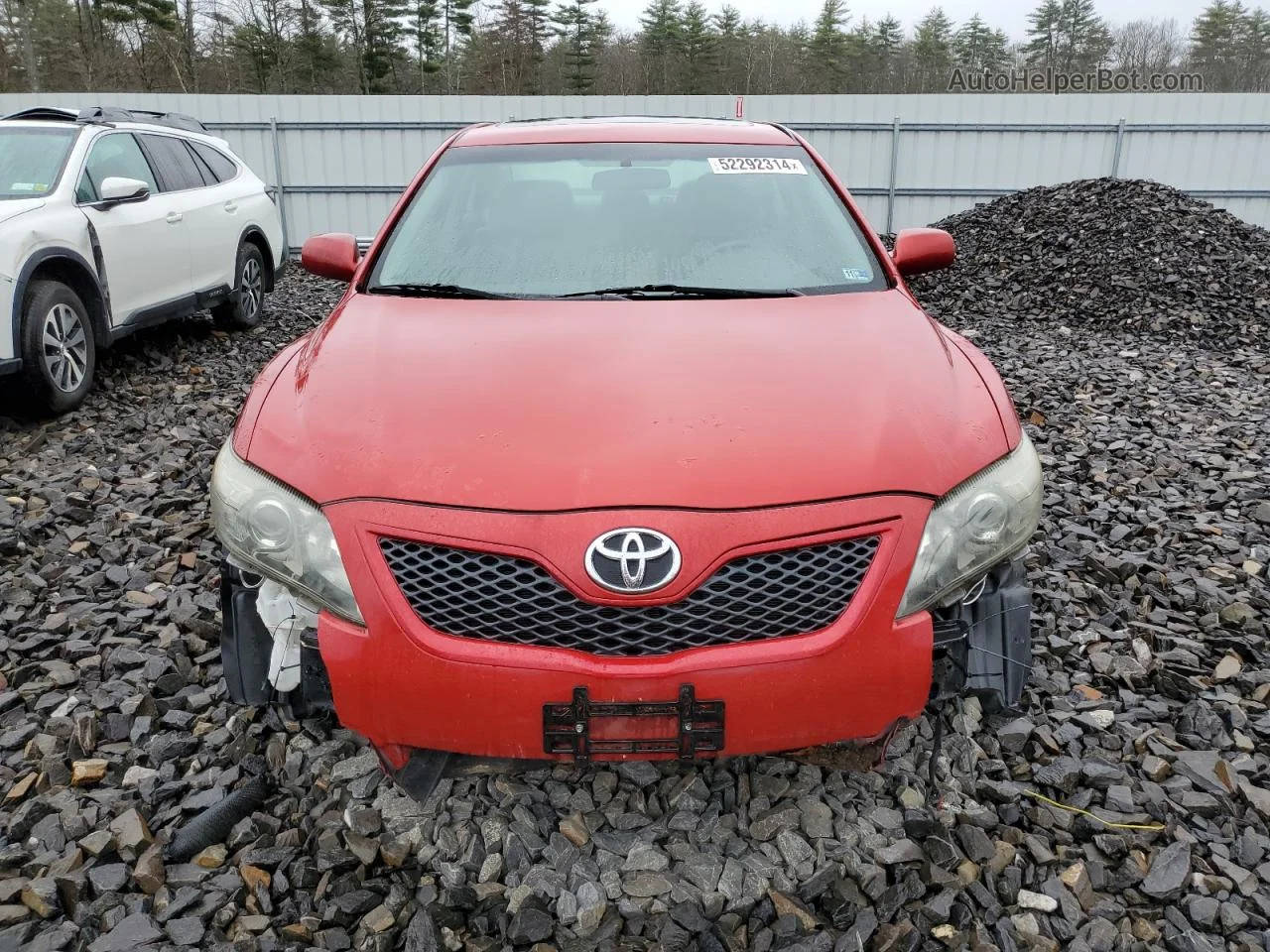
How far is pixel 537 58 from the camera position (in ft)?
147

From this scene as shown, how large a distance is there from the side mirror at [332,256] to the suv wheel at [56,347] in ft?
7.80

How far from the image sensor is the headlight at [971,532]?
178 centimetres

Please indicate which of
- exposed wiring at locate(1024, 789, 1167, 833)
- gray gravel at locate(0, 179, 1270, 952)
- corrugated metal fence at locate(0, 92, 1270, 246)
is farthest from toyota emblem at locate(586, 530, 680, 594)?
corrugated metal fence at locate(0, 92, 1270, 246)

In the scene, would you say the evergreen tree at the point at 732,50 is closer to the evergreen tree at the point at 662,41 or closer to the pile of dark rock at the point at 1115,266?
the evergreen tree at the point at 662,41

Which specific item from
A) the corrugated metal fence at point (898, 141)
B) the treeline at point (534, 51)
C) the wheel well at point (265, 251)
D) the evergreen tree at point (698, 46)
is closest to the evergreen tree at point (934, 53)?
the treeline at point (534, 51)

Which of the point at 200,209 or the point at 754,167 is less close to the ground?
the point at 754,167

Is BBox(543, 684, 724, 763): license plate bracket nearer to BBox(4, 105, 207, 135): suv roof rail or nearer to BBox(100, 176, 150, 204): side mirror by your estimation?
BBox(100, 176, 150, 204): side mirror

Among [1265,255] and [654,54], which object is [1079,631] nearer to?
[1265,255]

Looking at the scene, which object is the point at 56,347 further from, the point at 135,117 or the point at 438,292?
the point at 438,292

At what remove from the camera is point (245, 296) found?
7430mm

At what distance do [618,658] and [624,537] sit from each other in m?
0.23

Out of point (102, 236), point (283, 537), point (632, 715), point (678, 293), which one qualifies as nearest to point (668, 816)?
point (632, 715)

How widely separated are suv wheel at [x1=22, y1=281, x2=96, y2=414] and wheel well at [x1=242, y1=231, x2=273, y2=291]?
2.36 m

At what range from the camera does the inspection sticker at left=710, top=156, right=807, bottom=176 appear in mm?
3160
